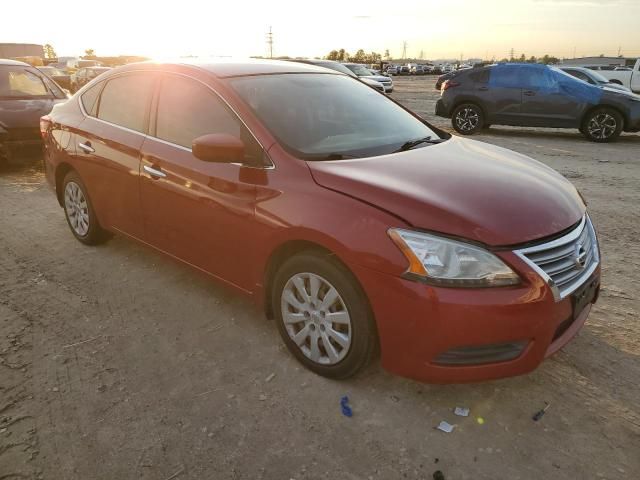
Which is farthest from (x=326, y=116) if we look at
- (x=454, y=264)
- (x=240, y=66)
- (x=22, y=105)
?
(x=22, y=105)

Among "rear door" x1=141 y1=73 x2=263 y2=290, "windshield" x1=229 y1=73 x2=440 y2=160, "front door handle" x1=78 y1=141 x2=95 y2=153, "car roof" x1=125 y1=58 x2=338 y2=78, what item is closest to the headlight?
"windshield" x1=229 y1=73 x2=440 y2=160

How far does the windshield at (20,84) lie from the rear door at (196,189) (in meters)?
6.22

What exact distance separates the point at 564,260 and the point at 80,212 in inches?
160

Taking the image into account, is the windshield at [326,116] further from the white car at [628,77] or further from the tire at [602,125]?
the white car at [628,77]

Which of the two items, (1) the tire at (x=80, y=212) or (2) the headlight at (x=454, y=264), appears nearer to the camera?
(2) the headlight at (x=454, y=264)

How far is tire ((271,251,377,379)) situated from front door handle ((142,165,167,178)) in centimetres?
119

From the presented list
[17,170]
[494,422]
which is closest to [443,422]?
[494,422]

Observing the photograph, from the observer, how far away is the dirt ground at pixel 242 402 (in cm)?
224

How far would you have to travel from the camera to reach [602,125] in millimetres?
10758

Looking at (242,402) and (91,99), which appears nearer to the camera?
(242,402)

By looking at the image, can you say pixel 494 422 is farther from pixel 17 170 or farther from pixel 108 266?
pixel 17 170

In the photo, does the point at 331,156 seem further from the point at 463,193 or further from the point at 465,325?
the point at 465,325

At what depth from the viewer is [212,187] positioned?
10.1 ft

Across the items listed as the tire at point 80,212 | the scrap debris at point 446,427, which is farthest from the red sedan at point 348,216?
the tire at point 80,212
